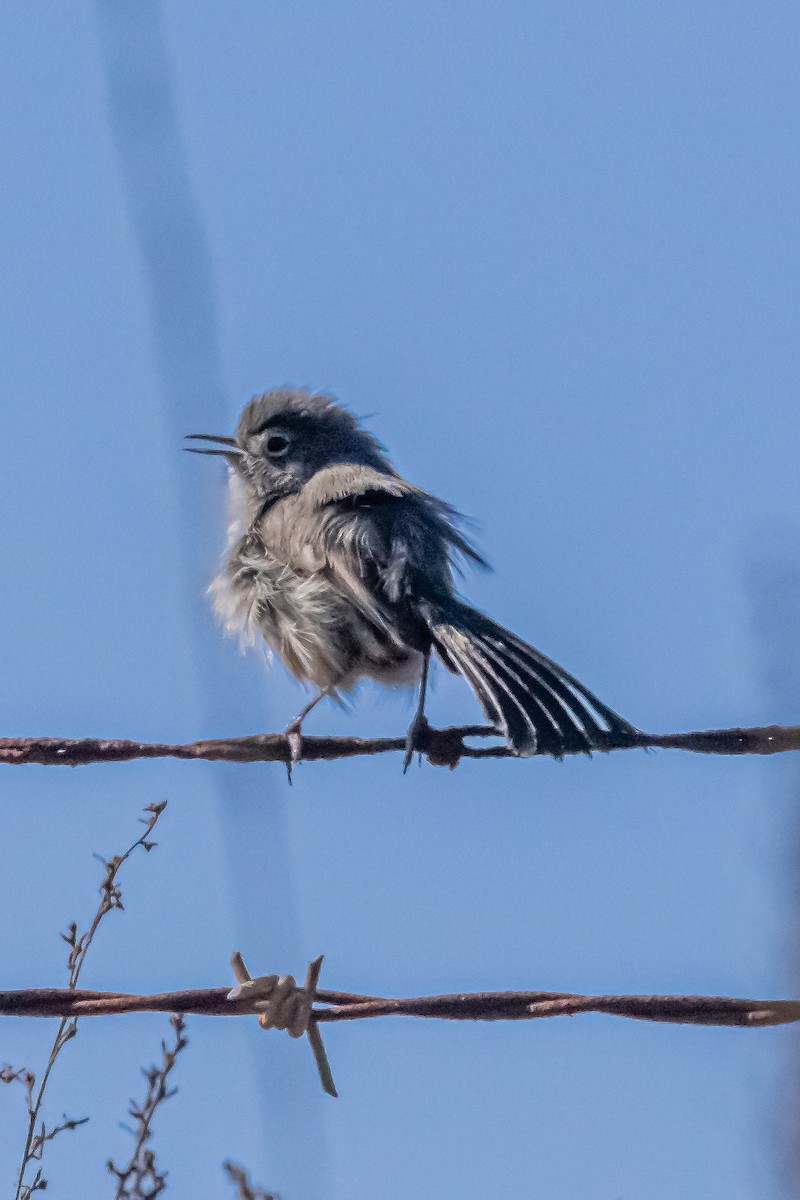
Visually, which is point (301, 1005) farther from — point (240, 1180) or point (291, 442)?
point (291, 442)

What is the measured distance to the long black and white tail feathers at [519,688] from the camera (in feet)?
12.3

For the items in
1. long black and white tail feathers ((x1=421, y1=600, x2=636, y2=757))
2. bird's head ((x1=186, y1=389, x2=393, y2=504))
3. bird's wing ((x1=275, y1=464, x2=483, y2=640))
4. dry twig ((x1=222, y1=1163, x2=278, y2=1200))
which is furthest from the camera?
bird's head ((x1=186, y1=389, x2=393, y2=504))

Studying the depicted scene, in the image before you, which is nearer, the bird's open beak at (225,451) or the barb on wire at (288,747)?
the barb on wire at (288,747)

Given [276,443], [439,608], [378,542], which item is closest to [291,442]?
[276,443]

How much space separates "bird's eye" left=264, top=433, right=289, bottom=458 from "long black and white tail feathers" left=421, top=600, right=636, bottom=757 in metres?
1.87

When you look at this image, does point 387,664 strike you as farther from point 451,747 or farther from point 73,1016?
point 73,1016

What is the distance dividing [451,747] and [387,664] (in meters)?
1.24

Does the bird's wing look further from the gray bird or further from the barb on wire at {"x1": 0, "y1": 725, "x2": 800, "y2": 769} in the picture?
the barb on wire at {"x1": 0, "y1": 725, "x2": 800, "y2": 769}

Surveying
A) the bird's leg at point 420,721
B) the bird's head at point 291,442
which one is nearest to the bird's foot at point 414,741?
the bird's leg at point 420,721

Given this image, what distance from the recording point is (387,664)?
520 centimetres

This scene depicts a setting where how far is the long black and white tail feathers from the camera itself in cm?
376

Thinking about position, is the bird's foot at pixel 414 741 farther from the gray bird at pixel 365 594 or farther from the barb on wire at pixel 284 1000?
the barb on wire at pixel 284 1000

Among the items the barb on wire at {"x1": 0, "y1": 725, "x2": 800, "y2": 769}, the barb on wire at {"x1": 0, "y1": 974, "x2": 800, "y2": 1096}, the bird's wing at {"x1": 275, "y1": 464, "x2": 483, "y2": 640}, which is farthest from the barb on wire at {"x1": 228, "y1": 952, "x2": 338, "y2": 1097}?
the bird's wing at {"x1": 275, "y1": 464, "x2": 483, "y2": 640}

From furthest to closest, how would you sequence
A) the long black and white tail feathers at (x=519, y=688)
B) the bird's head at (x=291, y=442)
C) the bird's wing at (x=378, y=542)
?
the bird's head at (x=291, y=442) < the bird's wing at (x=378, y=542) < the long black and white tail feathers at (x=519, y=688)
